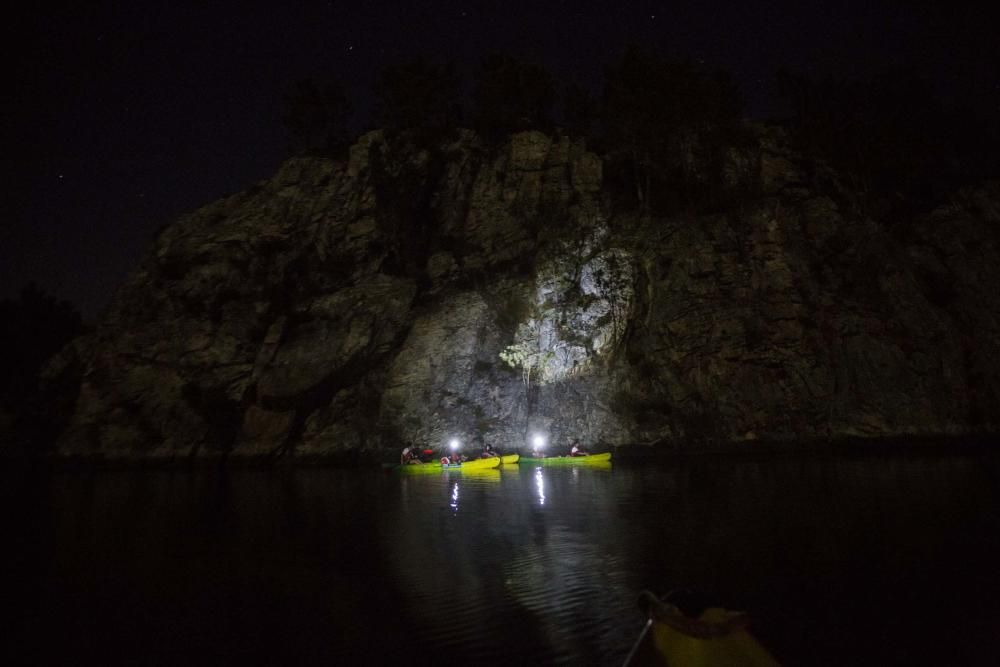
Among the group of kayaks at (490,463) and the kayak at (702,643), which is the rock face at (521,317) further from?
the kayak at (702,643)

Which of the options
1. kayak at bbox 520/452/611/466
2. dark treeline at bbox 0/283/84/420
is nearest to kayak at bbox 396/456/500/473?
kayak at bbox 520/452/611/466

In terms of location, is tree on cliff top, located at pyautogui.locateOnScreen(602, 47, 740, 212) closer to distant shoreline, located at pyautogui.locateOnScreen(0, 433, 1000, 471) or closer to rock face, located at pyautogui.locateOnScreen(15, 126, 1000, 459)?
rock face, located at pyautogui.locateOnScreen(15, 126, 1000, 459)

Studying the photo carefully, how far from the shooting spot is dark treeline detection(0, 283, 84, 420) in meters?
67.4

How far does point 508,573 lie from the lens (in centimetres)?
1116

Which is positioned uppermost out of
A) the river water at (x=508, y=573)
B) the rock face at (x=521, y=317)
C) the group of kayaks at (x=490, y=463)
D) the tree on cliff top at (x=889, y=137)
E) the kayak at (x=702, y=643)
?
the tree on cliff top at (x=889, y=137)

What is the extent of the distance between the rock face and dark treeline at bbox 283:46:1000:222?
2.87 metres

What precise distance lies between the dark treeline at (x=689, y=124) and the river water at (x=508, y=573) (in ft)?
114

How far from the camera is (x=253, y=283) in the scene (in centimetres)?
5162

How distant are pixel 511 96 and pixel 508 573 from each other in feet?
182

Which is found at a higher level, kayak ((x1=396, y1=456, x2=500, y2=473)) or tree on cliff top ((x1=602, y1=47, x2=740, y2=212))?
tree on cliff top ((x1=602, y1=47, x2=740, y2=212))

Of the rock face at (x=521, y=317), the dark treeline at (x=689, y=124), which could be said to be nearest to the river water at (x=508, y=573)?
the rock face at (x=521, y=317)

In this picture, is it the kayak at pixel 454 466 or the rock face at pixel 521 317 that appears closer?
the kayak at pixel 454 466

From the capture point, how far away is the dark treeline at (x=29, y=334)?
6738 cm

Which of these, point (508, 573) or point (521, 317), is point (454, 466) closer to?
point (521, 317)
